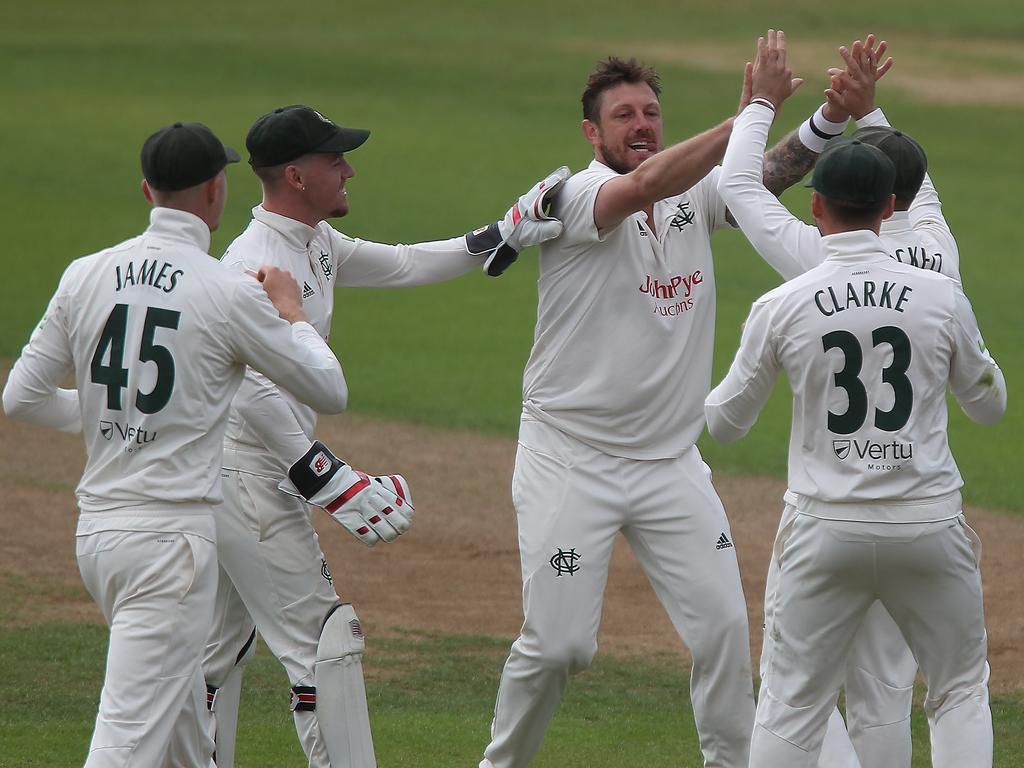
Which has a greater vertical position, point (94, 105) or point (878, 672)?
point (94, 105)

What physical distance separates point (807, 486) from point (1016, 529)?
7015mm

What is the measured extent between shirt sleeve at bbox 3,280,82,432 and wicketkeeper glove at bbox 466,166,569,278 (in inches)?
71.4

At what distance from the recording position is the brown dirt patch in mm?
9273

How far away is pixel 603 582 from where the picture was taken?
6031mm

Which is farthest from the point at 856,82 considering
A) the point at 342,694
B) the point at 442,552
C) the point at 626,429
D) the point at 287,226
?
the point at 442,552

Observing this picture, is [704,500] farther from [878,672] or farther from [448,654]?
[448,654]

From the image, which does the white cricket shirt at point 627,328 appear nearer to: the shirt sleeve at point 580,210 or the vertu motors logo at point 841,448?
the shirt sleeve at point 580,210

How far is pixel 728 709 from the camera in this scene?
5.91m

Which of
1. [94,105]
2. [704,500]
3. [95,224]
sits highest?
[94,105]

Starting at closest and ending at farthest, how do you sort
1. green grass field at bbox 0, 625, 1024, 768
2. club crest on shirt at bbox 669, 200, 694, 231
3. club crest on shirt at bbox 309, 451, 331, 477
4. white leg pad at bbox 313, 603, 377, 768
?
club crest on shirt at bbox 309, 451, 331, 477 < white leg pad at bbox 313, 603, 377, 768 < club crest on shirt at bbox 669, 200, 694, 231 < green grass field at bbox 0, 625, 1024, 768

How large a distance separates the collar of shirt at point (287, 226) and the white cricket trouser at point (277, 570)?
901mm

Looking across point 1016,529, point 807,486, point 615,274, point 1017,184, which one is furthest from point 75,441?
point 1017,184

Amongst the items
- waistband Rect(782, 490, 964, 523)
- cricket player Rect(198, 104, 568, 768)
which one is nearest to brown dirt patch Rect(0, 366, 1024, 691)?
cricket player Rect(198, 104, 568, 768)

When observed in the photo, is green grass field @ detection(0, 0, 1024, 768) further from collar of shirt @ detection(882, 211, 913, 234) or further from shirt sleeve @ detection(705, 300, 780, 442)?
collar of shirt @ detection(882, 211, 913, 234)
